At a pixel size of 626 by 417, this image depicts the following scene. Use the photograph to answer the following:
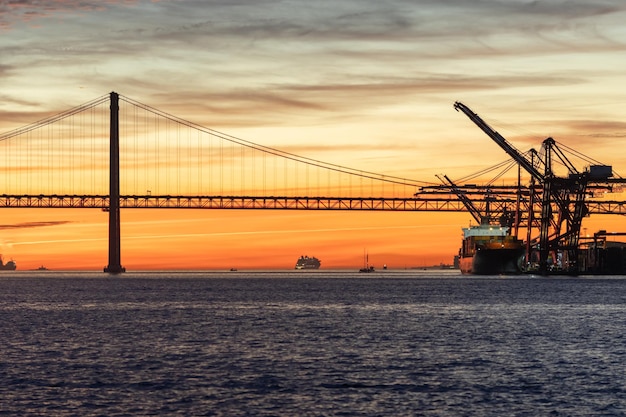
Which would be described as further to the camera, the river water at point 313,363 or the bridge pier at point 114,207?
the bridge pier at point 114,207

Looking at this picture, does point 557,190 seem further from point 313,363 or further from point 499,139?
point 313,363

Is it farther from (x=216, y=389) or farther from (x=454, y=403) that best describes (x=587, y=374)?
(x=216, y=389)

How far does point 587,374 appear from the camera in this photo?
4325 centimetres

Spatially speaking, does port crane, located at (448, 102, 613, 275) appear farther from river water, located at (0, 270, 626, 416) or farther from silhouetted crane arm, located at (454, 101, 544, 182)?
river water, located at (0, 270, 626, 416)

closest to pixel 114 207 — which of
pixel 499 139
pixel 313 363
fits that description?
pixel 499 139

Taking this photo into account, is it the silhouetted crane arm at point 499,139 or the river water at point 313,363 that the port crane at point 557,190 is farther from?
the river water at point 313,363

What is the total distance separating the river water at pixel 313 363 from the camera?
1394 inches

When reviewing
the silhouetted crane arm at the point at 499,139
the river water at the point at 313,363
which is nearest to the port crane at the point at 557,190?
the silhouetted crane arm at the point at 499,139

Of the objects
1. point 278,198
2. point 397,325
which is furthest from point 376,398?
point 278,198

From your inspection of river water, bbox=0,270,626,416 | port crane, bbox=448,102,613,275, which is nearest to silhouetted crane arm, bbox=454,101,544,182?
port crane, bbox=448,102,613,275

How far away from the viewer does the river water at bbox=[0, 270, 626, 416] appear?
3541 cm

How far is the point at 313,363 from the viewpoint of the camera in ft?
154

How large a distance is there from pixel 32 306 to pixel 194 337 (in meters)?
42.8

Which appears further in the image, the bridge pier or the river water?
the bridge pier
